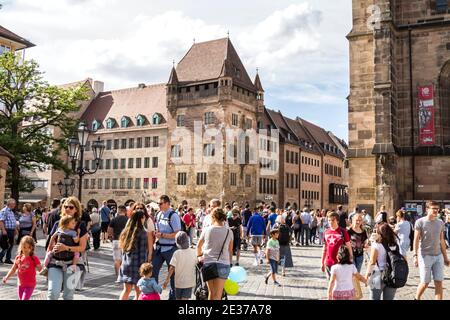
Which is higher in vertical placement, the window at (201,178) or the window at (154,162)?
the window at (154,162)

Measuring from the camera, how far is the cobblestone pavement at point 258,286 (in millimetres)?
9562

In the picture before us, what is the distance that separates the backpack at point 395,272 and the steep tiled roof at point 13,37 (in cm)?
4516

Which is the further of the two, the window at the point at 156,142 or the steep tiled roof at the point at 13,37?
the window at the point at 156,142

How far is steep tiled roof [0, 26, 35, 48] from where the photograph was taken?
45.2 m

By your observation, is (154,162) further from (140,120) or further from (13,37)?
(13,37)

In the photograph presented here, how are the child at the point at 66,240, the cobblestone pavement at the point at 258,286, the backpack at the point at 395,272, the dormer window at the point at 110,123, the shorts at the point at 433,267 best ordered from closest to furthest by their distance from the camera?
the child at the point at 66,240 < the backpack at the point at 395,272 < the shorts at the point at 433,267 < the cobblestone pavement at the point at 258,286 < the dormer window at the point at 110,123

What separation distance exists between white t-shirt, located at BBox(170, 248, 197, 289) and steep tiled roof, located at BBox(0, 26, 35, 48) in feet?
143

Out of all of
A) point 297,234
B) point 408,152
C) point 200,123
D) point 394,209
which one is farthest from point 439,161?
point 200,123

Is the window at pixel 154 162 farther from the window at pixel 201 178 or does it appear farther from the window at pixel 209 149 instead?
the window at pixel 209 149

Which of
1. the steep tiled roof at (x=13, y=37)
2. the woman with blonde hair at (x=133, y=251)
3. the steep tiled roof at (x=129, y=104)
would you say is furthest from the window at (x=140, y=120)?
the woman with blonde hair at (x=133, y=251)

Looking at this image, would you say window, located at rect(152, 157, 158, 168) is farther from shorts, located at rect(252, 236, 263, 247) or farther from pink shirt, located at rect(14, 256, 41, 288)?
pink shirt, located at rect(14, 256, 41, 288)

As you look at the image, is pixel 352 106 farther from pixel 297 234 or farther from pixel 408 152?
pixel 297 234

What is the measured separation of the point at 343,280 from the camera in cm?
657

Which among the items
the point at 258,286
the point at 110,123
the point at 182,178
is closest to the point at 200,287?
the point at 258,286
